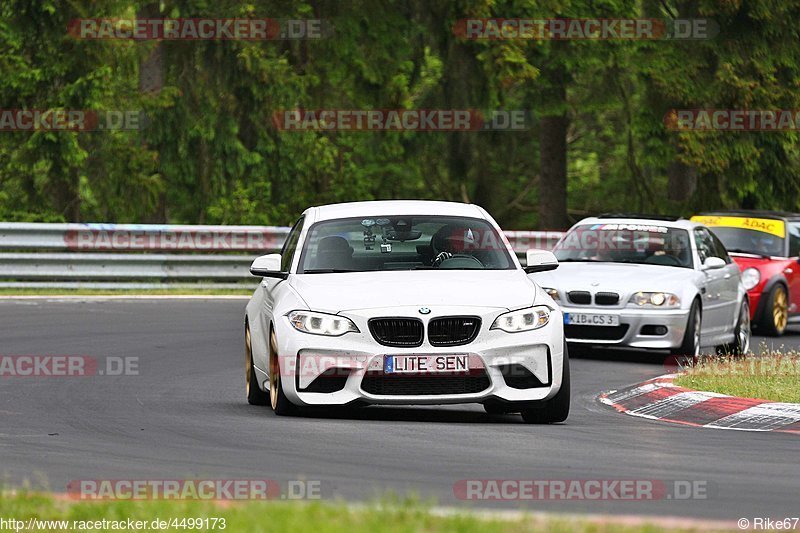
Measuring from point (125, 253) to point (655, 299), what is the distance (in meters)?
11.1

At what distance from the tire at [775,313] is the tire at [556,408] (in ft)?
36.5

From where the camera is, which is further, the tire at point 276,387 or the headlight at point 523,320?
the tire at point 276,387

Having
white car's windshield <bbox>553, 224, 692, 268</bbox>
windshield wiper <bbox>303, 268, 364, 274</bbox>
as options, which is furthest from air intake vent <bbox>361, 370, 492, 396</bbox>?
white car's windshield <bbox>553, 224, 692, 268</bbox>

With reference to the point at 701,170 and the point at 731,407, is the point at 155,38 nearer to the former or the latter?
the point at 701,170

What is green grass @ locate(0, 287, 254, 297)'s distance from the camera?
24.3 metres

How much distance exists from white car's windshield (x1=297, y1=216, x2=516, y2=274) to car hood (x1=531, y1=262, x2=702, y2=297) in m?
5.04

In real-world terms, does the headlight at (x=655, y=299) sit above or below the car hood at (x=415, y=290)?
below

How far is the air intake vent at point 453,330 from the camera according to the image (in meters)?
10.8

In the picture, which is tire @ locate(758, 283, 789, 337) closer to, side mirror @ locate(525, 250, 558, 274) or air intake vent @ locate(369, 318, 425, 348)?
side mirror @ locate(525, 250, 558, 274)

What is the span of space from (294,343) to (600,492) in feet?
11.5

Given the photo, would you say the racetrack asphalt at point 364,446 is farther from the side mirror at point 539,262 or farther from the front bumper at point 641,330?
the front bumper at point 641,330

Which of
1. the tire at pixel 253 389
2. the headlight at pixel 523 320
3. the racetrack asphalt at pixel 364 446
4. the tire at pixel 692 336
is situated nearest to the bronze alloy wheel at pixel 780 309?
the tire at pixel 692 336

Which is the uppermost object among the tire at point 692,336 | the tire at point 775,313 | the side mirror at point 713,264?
the side mirror at point 713,264

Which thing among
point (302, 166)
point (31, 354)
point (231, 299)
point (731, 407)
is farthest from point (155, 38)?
point (731, 407)
